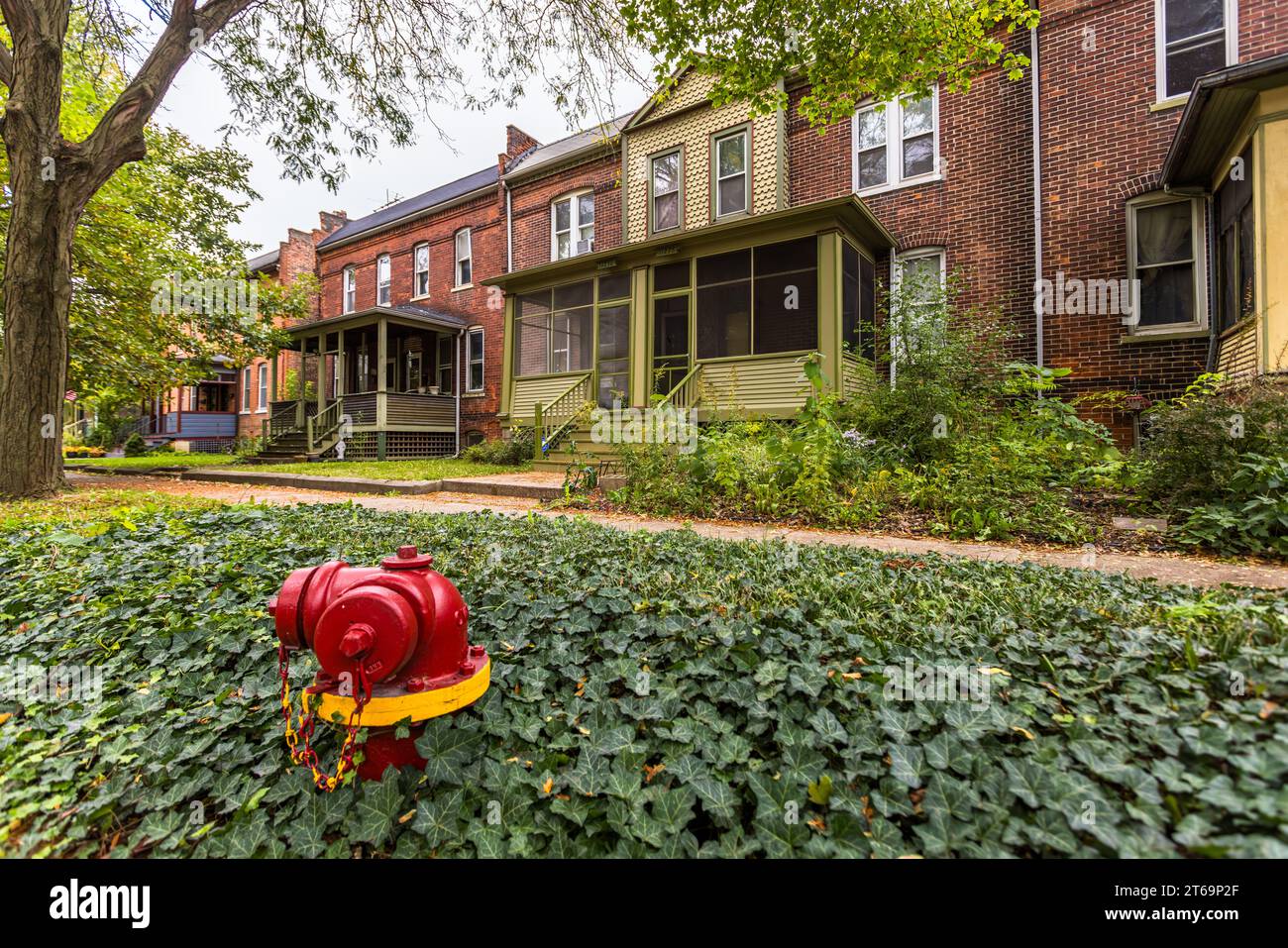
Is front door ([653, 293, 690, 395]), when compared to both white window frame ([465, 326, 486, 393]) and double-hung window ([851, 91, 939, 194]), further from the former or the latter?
white window frame ([465, 326, 486, 393])

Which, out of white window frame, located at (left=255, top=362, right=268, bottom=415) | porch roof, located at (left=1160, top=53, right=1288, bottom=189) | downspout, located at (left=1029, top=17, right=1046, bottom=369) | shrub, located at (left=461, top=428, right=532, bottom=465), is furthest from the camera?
white window frame, located at (left=255, top=362, right=268, bottom=415)

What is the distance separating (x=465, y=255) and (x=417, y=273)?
7.60 ft

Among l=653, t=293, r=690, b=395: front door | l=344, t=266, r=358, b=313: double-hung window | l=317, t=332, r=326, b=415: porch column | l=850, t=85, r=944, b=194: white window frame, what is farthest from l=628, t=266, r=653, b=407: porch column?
l=344, t=266, r=358, b=313: double-hung window

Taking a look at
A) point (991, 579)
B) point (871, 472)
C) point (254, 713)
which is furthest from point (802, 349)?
point (254, 713)

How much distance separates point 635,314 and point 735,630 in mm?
10697

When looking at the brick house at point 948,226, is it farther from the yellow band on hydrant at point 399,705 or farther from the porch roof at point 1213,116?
the yellow band on hydrant at point 399,705

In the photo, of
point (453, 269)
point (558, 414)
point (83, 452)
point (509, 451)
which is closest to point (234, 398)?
point (83, 452)

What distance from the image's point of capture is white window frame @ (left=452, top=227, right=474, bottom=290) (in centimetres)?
1758

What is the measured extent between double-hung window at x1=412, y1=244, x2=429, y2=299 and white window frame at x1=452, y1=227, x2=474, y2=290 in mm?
1426

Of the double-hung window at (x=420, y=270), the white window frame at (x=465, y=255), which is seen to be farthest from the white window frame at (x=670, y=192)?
the double-hung window at (x=420, y=270)

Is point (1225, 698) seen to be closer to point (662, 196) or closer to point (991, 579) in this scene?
point (991, 579)
